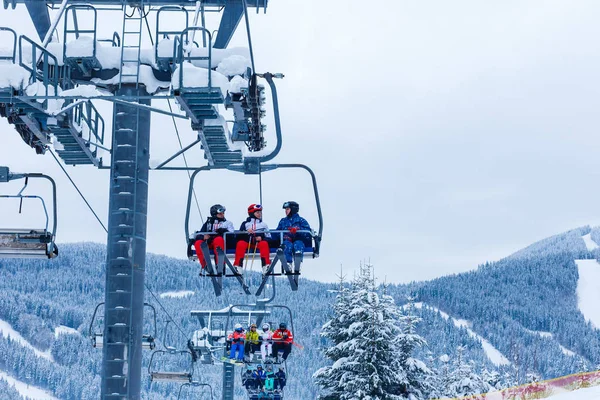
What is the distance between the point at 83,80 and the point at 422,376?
23324 millimetres

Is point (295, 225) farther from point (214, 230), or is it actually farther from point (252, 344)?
point (252, 344)

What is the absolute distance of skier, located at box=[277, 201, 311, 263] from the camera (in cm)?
1469

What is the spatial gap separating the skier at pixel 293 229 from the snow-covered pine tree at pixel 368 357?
19.3 metres

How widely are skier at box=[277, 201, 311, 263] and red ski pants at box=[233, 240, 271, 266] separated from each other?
0.33m

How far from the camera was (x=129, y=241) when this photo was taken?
1397 centimetres

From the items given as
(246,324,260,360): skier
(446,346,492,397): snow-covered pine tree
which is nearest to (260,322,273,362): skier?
(246,324,260,360): skier

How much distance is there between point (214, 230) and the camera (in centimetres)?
1483

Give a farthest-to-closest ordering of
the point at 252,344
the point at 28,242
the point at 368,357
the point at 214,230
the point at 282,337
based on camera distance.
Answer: the point at 368,357 < the point at 252,344 < the point at 282,337 < the point at 214,230 < the point at 28,242

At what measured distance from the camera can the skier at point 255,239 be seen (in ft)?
48.8

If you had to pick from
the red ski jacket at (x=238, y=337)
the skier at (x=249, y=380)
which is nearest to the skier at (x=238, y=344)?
the red ski jacket at (x=238, y=337)

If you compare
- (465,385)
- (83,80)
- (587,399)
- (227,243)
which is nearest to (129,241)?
(227,243)

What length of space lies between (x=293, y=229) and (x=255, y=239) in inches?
24.3

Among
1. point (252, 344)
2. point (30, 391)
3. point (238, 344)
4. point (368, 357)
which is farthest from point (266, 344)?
point (30, 391)

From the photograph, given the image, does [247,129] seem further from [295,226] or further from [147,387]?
[147,387]
